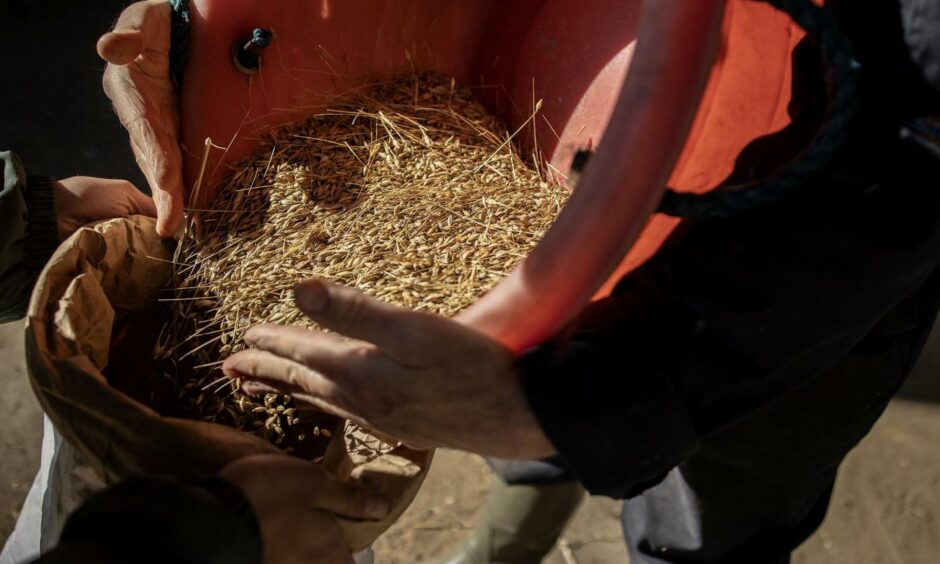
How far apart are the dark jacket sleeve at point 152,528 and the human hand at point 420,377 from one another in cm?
17

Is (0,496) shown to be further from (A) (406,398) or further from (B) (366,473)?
(A) (406,398)

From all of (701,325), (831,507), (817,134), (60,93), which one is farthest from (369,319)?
(60,93)

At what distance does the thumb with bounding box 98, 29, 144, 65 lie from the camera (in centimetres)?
110

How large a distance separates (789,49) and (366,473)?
0.66 metres

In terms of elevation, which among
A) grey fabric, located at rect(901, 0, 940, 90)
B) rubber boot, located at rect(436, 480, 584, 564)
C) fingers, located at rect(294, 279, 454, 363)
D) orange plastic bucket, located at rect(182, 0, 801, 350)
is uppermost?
grey fabric, located at rect(901, 0, 940, 90)

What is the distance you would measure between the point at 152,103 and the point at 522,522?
3.22 feet

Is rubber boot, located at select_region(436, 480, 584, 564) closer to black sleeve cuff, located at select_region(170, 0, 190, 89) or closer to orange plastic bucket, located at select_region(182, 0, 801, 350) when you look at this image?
orange plastic bucket, located at select_region(182, 0, 801, 350)

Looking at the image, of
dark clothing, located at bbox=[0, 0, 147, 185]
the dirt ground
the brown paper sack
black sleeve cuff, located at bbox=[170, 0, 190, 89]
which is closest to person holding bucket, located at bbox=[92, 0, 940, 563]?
the brown paper sack

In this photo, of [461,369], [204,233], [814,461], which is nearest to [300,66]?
[204,233]

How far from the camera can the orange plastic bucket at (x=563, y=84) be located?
0.66 m

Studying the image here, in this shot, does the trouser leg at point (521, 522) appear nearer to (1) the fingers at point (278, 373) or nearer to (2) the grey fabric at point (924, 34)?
(1) the fingers at point (278, 373)

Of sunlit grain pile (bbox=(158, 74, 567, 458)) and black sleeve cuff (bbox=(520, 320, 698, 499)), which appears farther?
sunlit grain pile (bbox=(158, 74, 567, 458))

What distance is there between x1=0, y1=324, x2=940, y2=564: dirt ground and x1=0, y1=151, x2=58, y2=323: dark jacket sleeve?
2.80 ft

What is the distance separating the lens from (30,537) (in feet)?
3.69
